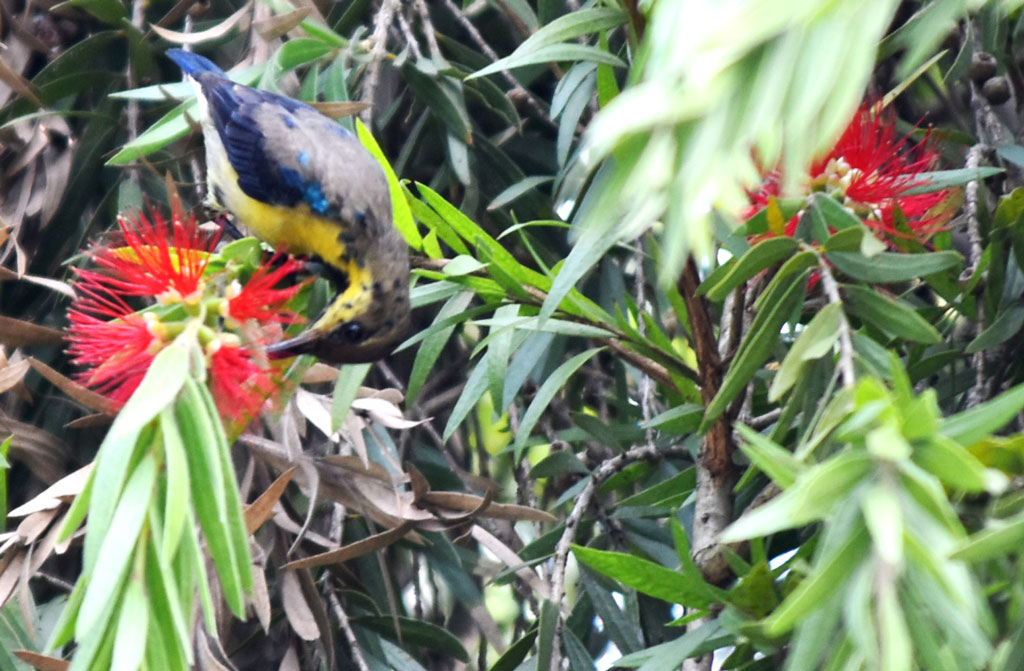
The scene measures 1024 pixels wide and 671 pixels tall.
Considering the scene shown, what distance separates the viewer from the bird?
248 cm

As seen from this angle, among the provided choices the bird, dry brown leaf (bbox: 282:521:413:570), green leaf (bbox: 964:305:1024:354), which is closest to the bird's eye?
the bird

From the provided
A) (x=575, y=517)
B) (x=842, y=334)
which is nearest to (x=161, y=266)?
(x=575, y=517)

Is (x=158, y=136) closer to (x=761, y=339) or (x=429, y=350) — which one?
(x=429, y=350)

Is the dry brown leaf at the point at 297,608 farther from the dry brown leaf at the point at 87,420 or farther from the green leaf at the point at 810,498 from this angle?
the green leaf at the point at 810,498

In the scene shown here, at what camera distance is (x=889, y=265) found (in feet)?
5.52

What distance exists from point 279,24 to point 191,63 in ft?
1.28

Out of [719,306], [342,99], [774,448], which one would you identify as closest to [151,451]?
[774,448]

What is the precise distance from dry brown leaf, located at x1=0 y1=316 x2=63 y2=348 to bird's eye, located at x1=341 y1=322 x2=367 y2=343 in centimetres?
50

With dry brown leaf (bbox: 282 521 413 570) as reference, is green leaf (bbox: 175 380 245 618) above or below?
above

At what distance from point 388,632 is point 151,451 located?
1283 mm

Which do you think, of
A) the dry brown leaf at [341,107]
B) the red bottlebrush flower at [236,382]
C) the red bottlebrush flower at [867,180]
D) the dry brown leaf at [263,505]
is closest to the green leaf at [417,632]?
the dry brown leaf at [263,505]

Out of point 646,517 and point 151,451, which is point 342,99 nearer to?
point 646,517

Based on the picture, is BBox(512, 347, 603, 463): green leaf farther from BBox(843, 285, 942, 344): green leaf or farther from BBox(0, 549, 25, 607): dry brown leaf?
BBox(0, 549, 25, 607): dry brown leaf

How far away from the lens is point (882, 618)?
39.5 inches
